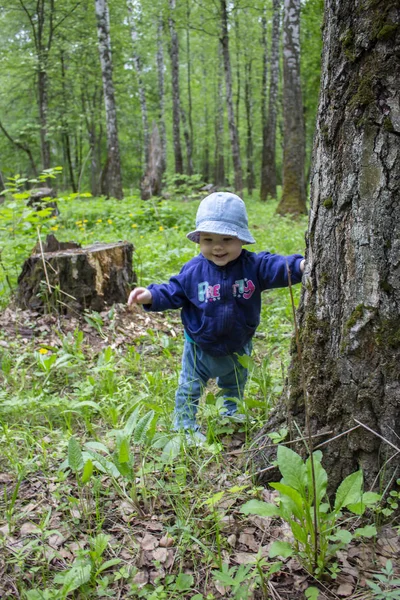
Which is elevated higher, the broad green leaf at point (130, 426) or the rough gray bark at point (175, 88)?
the rough gray bark at point (175, 88)

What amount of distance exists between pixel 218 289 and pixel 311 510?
48.2 inches

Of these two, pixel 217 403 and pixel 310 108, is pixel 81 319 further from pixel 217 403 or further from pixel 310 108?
pixel 310 108

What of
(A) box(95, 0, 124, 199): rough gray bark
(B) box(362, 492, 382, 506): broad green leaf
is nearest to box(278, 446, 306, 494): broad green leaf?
(B) box(362, 492, 382, 506): broad green leaf

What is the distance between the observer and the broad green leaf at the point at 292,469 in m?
1.61

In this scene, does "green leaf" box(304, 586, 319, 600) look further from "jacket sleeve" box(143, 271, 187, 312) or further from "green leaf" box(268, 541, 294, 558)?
"jacket sleeve" box(143, 271, 187, 312)

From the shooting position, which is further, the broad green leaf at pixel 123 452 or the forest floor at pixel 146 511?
the broad green leaf at pixel 123 452

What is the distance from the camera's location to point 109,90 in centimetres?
1305

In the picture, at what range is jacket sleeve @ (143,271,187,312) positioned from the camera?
99.7 inches

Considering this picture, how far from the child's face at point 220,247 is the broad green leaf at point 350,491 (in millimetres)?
1272

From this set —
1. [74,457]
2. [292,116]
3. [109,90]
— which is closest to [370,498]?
[74,457]

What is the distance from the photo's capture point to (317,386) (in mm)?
1784

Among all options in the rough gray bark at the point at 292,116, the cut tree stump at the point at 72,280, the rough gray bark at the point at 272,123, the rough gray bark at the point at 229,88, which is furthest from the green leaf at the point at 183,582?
the rough gray bark at the point at 272,123

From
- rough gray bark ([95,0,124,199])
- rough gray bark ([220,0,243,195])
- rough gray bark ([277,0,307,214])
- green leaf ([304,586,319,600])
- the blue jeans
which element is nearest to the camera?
green leaf ([304,586,319,600])

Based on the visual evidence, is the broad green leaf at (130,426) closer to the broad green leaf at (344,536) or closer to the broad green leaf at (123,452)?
the broad green leaf at (123,452)
